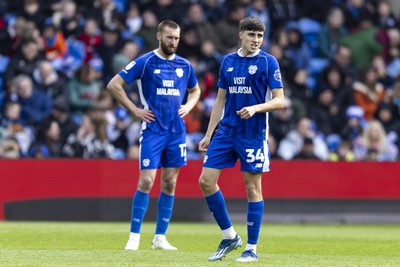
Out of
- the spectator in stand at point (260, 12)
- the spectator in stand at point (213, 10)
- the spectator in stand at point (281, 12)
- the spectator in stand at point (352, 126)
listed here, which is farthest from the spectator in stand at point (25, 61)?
the spectator in stand at point (352, 126)

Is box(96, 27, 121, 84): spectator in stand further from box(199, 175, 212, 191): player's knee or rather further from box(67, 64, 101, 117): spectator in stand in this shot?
box(199, 175, 212, 191): player's knee

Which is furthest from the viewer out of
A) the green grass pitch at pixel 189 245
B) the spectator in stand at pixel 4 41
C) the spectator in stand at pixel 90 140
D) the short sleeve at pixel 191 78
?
the spectator in stand at pixel 4 41

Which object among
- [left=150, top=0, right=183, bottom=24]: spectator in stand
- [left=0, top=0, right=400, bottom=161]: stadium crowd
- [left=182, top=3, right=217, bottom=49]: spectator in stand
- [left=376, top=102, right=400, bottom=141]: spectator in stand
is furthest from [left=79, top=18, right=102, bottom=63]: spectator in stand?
[left=376, top=102, right=400, bottom=141]: spectator in stand

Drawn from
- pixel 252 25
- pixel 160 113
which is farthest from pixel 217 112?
pixel 160 113

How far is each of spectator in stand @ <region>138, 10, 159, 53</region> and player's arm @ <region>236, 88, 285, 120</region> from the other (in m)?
12.1

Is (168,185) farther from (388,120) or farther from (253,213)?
(388,120)

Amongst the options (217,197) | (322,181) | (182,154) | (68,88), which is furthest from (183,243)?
(68,88)

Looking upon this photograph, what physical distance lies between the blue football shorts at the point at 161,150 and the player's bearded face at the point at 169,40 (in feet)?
3.17

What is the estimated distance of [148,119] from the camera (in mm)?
12680

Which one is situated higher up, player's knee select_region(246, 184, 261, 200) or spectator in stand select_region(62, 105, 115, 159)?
player's knee select_region(246, 184, 261, 200)

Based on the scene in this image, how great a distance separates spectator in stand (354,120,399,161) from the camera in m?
21.2

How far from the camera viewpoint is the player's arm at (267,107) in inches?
408

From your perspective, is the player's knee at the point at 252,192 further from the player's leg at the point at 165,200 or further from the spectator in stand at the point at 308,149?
the spectator in stand at the point at 308,149

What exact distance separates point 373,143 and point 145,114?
31.1 ft
